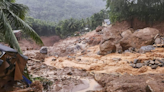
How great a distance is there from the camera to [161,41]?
9.52 m

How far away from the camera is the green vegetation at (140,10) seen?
468 inches

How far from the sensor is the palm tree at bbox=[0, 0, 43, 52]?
5.10 metres

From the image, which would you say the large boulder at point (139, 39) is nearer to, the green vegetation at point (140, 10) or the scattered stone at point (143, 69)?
the green vegetation at point (140, 10)

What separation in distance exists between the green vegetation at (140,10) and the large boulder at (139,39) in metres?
3.37

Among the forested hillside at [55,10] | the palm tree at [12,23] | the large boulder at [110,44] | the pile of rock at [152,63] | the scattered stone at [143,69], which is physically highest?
the forested hillside at [55,10]

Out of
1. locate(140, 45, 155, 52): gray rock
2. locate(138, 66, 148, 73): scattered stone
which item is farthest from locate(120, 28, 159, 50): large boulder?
locate(138, 66, 148, 73): scattered stone

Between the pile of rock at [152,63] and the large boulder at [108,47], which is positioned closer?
the pile of rock at [152,63]

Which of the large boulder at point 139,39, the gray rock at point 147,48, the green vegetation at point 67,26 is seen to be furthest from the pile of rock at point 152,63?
the green vegetation at point 67,26

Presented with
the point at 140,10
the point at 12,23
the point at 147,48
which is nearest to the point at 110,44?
the point at 147,48

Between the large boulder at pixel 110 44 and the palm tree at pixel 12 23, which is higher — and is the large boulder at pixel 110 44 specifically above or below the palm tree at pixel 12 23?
below

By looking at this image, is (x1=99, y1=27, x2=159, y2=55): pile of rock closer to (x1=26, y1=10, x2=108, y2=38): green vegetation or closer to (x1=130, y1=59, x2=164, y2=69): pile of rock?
(x1=130, y1=59, x2=164, y2=69): pile of rock

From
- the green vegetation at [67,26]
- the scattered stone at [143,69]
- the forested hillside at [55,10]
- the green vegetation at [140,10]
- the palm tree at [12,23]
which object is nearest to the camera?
the palm tree at [12,23]

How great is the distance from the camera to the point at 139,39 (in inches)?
390

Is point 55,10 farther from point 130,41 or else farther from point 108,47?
point 130,41
